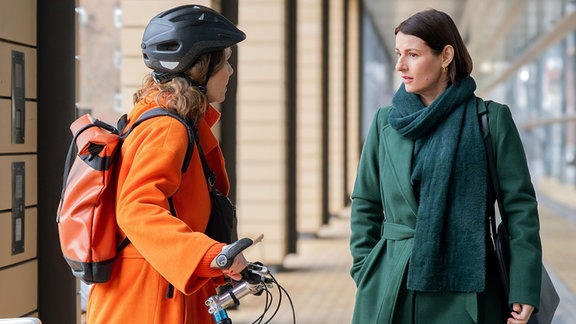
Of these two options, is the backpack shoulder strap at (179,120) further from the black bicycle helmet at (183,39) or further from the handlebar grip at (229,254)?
the handlebar grip at (229,254)

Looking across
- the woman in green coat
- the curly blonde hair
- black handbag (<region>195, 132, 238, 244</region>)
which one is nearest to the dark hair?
the woman in green coat

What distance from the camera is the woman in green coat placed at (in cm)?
244

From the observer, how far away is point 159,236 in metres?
2.04

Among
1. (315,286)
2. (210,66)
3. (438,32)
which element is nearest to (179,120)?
(210,66)

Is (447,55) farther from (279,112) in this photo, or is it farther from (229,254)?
(279,112)

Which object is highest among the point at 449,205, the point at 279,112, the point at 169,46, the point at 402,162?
the point at 279,112

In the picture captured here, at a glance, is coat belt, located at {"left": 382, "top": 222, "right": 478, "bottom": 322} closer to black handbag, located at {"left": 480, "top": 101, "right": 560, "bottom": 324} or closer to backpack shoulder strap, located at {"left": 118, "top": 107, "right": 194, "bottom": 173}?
black handbag, located at {"left": 480, "top": 101, "right": 560, "bottom": 324}

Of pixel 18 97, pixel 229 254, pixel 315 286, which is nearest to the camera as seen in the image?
pixel 229 254

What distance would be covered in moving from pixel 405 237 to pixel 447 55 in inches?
19.4

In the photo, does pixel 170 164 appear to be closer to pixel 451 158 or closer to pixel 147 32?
pixel 147 32

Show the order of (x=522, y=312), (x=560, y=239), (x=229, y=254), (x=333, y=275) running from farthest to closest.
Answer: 1. (x=560, y=239)
2. (x=333, y=275)
3. (x=522, y=312)
4. (x=229, y=254)

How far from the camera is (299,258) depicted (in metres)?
10.4

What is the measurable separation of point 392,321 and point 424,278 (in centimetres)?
15

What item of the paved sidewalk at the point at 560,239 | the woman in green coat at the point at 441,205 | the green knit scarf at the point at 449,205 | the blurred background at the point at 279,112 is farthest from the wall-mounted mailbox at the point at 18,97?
the paved sidewalk at the point at 560,239
